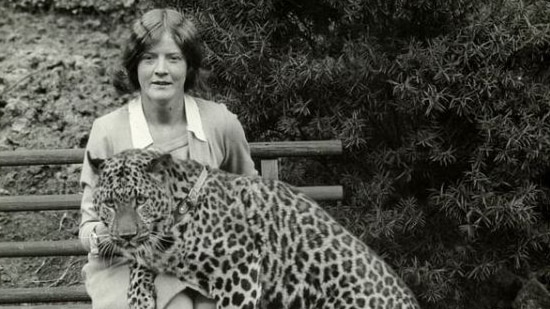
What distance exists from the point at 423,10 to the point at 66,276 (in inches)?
144

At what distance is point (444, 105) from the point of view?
675 centimetres

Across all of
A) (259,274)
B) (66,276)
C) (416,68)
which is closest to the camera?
(259,274)

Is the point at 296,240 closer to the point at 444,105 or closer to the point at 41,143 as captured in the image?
the point at 444,105

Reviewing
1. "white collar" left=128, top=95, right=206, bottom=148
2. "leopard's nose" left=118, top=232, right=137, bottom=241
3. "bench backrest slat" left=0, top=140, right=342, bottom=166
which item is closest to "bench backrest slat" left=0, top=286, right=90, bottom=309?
"bench backrest slat" left=0, top=140, right=342, bottom=166

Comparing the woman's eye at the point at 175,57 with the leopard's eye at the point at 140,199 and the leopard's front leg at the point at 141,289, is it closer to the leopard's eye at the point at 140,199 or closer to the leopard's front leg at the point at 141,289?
the leopard's eye at the point at 140,199

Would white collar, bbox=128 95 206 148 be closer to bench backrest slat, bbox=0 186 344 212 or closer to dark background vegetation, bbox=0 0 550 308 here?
dark background vegetation, bbox=0 0 550 308

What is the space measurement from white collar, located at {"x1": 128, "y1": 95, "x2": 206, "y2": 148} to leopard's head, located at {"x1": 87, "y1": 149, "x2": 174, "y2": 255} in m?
0.41

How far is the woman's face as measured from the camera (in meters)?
4.87

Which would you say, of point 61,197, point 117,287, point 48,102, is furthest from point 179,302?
point 48,102

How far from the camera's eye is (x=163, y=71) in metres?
4.86

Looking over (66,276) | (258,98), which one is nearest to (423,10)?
(258,98)

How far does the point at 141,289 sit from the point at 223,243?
451 mm

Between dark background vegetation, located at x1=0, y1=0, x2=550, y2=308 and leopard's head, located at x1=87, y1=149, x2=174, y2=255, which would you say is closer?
leopard's head, located at x1=87, y1=149, x2=174, y2=255

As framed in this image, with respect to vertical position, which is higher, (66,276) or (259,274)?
(259,274)
